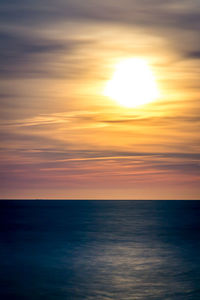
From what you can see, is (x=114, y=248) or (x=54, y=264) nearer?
(x=54, y=264)

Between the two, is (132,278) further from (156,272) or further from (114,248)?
(114,248)

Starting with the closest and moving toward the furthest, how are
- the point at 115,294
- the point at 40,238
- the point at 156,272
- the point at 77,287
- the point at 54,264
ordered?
the point at 115,294 < the point at 77,287 < the point at 156,272 < the point at 54,264 < the point at 40,238

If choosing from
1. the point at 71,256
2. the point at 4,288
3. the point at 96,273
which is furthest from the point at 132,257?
Result: the point at 4,288

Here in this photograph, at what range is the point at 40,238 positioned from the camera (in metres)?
60.2


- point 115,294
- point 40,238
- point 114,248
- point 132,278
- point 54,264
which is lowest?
point 115,294

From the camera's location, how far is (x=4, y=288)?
2767 centimetres

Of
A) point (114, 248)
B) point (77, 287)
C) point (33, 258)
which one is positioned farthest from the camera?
point (114, 248)

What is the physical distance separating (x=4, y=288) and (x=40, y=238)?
32.8 meters

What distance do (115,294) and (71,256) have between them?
53.6ft

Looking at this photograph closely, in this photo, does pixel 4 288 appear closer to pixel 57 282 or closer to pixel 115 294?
pixel 57 282

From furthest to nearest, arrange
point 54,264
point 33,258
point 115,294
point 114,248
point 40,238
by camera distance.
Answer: point 40,238 < point 114,248 < point 33,258 < point 54,264 < point 115,294

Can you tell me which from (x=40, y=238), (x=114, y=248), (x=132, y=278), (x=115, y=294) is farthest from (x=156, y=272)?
(x=40, y=238)

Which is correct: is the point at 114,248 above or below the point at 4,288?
above

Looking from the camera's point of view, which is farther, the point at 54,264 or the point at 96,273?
the point at 54,264
